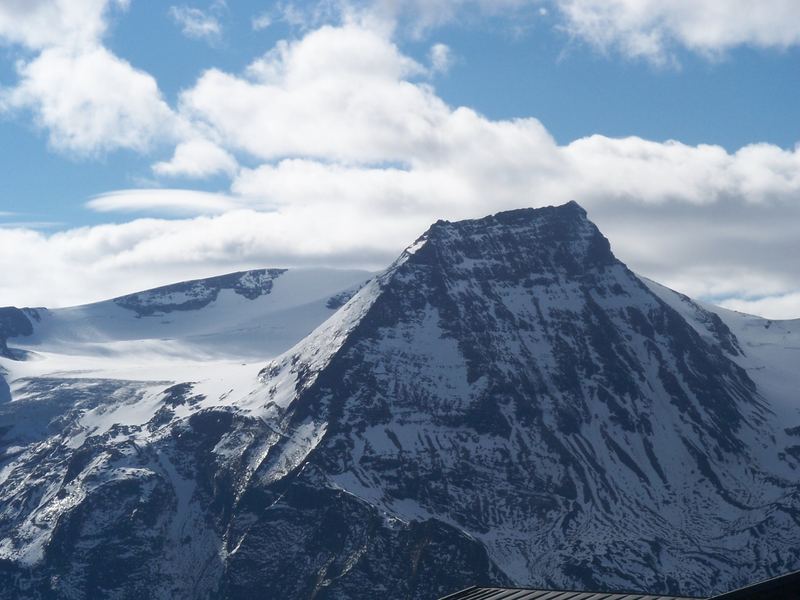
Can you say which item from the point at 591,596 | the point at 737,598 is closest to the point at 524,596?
the point at 591,596

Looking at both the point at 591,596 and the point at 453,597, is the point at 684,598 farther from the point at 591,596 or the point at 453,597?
the point at 453,597

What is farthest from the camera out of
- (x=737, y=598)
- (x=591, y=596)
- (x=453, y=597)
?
(x=453, y=597)

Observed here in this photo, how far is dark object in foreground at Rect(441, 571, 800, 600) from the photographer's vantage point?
47375mm

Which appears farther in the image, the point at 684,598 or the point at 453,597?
the point at 453,597

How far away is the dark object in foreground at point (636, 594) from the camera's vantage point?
47.4 m

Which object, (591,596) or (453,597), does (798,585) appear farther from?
(453,597)

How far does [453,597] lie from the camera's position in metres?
65.2

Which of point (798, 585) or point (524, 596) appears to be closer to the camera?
point (798, 585)

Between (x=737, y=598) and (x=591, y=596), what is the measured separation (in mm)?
11094

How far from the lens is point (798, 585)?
157ft

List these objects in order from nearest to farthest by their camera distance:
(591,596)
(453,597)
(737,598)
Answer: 1. (737,598)
2. (591,596)
3. (453,597)

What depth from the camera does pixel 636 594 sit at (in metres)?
58.6

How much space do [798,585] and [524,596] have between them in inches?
567

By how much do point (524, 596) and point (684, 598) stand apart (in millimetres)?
6123
